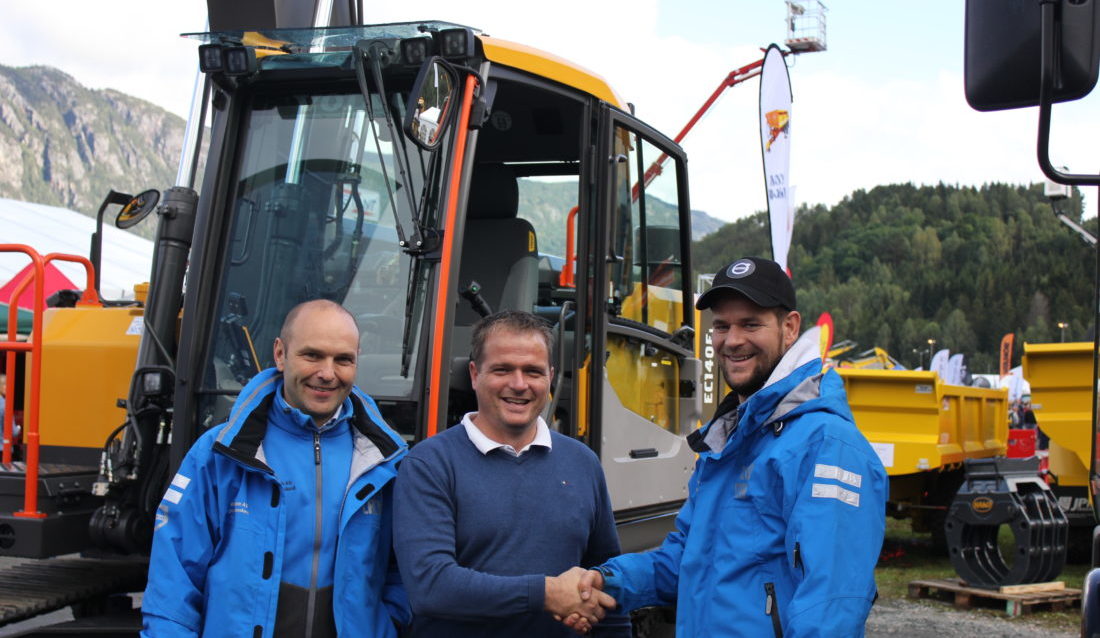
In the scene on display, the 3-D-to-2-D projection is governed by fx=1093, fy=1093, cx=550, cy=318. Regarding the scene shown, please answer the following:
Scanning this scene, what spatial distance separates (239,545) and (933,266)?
110523mm

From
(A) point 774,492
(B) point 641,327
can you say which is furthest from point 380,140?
(A) point 774,492

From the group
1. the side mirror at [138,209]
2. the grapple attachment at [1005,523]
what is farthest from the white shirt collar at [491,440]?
the grapple attachment at [1005,523]

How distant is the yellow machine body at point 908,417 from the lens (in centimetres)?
1065

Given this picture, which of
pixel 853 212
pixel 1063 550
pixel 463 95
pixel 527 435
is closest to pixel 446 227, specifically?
pixel 463 95

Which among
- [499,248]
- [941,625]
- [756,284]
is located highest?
[499,248]

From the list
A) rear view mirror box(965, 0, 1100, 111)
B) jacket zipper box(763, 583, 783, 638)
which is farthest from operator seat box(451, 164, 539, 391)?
rear view mirror box(965, 0, 1100, 111)

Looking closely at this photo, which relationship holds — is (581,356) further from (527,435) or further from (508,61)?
(527,435)

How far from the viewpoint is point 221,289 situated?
4336 mm

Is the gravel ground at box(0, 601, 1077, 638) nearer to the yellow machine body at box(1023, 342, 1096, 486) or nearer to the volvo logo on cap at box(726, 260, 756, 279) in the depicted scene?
the yellow machine body at box(1023, 342, 1096, 486)

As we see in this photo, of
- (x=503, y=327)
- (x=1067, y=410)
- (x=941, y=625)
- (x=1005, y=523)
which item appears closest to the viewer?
(x=503, y=327)

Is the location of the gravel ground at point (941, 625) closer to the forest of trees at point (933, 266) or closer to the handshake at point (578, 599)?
the handshake at point (578, 599)

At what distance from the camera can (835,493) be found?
2.36m

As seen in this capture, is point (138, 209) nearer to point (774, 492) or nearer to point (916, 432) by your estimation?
point (774, 492)

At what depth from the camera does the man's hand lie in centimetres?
277
